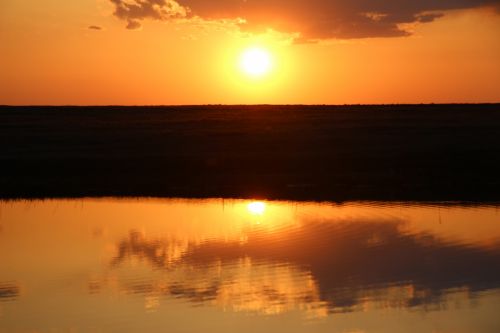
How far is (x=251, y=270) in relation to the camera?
17.9 meters

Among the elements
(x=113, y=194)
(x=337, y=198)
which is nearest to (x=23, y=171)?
(x=113, y=194)

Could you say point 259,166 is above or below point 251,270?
above

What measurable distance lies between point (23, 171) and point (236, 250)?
24897 millimetres

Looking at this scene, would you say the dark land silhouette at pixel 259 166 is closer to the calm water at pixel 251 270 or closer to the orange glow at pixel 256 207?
the orange glow at pixel 256 207

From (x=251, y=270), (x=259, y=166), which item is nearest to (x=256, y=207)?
(x=251, y=270)

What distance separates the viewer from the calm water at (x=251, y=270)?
45.0ft

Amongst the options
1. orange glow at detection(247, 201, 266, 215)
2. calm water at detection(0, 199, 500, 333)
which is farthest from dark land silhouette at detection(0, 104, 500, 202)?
calm water at detection(0, 199, 500, 333)

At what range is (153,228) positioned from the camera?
24750mm

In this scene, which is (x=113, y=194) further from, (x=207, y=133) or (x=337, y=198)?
(x=207, y=133)

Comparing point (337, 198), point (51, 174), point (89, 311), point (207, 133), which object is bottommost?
point (89, 311)

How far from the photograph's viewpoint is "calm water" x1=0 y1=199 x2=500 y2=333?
13.7 metres

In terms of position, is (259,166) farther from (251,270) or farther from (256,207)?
(251,270)

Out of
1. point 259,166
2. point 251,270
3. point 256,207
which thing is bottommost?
point 251,270

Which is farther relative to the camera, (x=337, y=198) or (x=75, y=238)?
(x=337, y=198)
